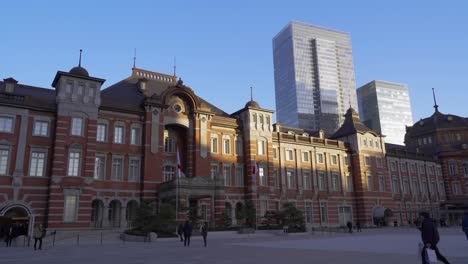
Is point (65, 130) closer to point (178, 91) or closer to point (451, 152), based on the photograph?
Result: point (178, 91)

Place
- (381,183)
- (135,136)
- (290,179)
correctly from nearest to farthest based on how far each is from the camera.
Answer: (135,136) → (290,179) → (381,183)

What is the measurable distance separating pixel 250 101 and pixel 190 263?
34.3 meters

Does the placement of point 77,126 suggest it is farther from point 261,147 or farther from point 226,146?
point 261,147

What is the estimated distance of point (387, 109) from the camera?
525ft

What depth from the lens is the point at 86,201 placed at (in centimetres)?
3291

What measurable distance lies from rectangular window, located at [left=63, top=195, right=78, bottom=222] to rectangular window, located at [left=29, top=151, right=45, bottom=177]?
3.23 metres

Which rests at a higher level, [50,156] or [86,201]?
[50,156]

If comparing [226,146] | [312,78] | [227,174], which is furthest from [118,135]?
[312,78]

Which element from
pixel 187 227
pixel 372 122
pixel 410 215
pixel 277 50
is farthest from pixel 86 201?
pixel 372 122

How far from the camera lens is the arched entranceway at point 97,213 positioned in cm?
3458

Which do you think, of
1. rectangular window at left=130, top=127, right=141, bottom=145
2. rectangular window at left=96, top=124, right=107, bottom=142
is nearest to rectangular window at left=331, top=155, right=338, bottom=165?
rectangular window at left=130, top=127, right=141, bottom=145

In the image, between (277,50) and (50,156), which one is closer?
(50,156)

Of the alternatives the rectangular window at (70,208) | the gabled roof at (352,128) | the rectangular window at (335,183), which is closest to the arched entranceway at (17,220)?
the rectangular window at (70,208)

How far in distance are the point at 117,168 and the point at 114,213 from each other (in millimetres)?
4250
